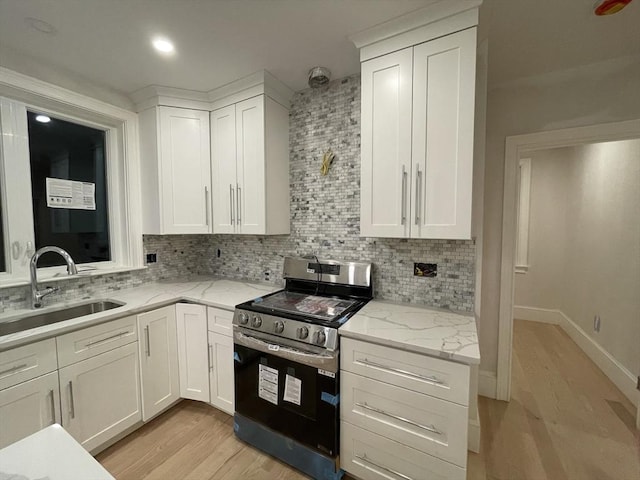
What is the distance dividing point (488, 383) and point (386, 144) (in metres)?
2.12

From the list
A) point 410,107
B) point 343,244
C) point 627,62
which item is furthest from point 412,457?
point 627,62

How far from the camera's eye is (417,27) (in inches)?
57.4

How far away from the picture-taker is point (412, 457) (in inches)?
51.2

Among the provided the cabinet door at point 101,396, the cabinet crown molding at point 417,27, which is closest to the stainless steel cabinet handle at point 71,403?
the cabinet door at point 101,396

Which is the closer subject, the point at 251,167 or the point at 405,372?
the point at 405,372

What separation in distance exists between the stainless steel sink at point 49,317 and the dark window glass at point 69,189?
0.40 m

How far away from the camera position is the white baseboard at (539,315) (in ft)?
12.3

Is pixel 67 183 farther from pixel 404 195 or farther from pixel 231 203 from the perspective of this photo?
pixel 404 195

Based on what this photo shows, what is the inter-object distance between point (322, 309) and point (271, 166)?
3.88 ft

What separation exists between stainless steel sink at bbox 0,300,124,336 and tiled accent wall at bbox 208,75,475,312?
1.22 meters

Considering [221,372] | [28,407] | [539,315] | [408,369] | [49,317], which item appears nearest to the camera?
[408,369]

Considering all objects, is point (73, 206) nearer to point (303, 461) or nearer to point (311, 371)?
point (311, 371)

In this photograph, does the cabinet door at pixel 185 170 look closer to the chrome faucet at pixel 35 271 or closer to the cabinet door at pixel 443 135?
the chrome faucet at pixel 35 271

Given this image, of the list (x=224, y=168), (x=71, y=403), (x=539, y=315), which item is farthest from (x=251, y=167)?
(x=539, y=315)
